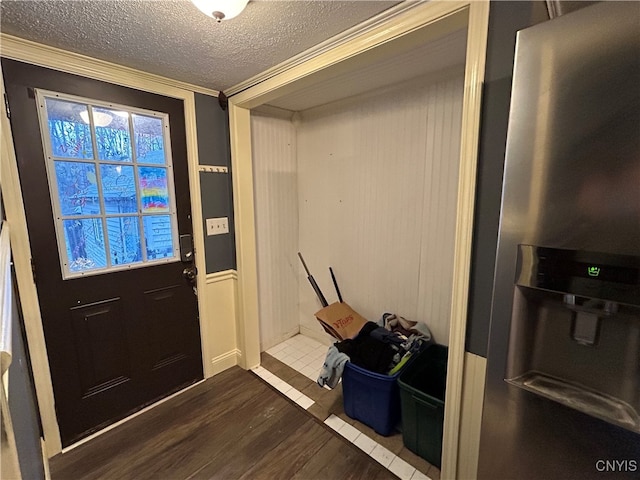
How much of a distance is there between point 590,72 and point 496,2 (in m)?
0.49

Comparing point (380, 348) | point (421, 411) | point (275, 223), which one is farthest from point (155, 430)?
point (275, 223)

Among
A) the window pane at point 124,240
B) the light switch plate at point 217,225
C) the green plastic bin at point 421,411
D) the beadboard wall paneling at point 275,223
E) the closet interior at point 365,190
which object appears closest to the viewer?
the green plastic bin at point 421,411

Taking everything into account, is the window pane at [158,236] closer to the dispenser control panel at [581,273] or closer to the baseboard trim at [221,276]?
the baseboard trim at [221,276]

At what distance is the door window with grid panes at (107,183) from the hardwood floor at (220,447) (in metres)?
1.00

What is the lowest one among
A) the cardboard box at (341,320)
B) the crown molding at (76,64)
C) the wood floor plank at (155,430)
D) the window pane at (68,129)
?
the wood floor plank at (155,430)

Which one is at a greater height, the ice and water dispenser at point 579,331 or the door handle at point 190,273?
the ice and water dispenser at point 579,331

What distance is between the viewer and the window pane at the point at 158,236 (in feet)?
6.05

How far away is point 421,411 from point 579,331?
1021mm

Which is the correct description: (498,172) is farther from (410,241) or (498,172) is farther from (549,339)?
(410,241)

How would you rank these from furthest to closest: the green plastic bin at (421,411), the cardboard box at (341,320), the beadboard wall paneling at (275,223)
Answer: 1. the beadboard wall paneling at (275,223)
2. the cardboard box at (341,320)
3. the green plastic bin at (421,411)

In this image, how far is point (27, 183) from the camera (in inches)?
56.0

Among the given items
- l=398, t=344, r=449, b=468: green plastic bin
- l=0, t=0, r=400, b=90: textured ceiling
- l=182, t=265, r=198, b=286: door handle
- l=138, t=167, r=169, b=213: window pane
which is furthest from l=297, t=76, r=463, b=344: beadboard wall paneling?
l=138, t=167, r=169, b=213: window pane

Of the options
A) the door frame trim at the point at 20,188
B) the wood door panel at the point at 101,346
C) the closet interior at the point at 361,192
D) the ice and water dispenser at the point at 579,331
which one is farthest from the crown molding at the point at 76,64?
the ice and water dispenser at the point at 579,331

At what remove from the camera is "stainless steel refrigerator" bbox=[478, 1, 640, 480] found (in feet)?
2.06
